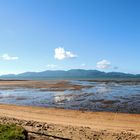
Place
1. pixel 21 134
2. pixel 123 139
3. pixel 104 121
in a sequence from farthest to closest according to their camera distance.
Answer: pixel 104 121, pixel 123 139, pixel 21 134

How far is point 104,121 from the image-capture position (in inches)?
693

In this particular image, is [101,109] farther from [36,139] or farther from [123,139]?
[36,139]

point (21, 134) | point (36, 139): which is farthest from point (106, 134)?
point (21, 134)

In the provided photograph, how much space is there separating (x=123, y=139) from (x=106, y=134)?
1003mm

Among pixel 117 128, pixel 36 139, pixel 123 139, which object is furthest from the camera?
pixel 117 128

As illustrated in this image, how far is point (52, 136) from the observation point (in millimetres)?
11898

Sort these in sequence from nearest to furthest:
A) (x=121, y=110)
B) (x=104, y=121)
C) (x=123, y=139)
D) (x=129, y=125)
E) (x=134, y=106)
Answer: (x=123, y=139)
(x=129, y=125)
(x=104, y=121)
(x=121, y=110)
(x=134, y=106)

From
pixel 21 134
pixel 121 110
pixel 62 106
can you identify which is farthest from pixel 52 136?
pixel 62 106

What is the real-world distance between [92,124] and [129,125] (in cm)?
218

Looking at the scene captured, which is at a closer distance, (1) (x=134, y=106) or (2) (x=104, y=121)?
(2) (x=104, y=121)

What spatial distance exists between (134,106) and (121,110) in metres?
2.60

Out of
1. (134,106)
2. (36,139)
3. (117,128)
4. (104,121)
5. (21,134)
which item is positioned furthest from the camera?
(134,106)

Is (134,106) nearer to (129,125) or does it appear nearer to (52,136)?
(129,125)

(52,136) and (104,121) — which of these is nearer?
(52,136)
